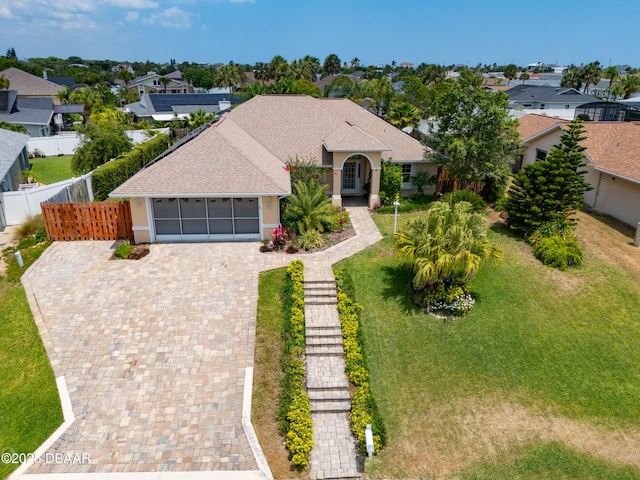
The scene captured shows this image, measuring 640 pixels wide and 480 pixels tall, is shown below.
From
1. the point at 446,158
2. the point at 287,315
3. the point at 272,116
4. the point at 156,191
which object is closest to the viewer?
the point at 287,315

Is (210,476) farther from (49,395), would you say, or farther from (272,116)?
(272,116)

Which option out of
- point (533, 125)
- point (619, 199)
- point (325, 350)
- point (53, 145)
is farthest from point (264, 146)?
point (53, 145)

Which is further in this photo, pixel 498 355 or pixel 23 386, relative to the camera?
pixel 498 355

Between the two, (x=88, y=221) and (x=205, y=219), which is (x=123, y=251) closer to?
(x=88, y=221)

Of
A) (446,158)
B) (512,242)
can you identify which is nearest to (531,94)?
(446,158)

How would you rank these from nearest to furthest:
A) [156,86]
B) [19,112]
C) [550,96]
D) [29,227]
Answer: [29,227]
[19,112]
[550,96]
[156,86]

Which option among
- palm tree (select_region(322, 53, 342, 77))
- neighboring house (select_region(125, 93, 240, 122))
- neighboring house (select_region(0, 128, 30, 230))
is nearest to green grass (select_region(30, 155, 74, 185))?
neighboring house (select_region(0, 128, 30, 230))
